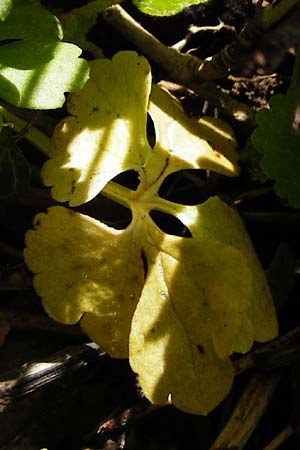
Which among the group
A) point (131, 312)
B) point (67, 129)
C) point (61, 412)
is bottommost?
point (61, 412)

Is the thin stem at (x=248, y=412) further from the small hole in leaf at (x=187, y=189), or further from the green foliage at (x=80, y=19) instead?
the green foliage at (x=80, y=19)

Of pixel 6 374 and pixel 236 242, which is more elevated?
pixel 236 242

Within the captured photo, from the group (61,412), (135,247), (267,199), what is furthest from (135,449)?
(267,199)

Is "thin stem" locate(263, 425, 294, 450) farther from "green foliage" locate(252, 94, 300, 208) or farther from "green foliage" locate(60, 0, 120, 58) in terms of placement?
"green foliage" locate(60, 0, 120, 58)

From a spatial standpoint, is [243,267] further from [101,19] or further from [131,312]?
[101,19]

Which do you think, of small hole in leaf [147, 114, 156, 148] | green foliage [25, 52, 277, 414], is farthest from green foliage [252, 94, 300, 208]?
small hole in leaf [147, 114, 156, 148]

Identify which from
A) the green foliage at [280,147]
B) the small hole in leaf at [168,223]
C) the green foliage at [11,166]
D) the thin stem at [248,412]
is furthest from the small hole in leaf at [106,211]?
the thin stem at [248,412]

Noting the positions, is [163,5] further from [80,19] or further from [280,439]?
[280,439]
